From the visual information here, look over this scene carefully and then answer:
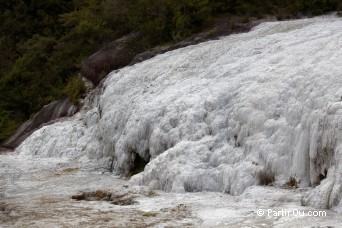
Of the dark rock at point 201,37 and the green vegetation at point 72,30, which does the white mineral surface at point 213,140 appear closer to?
the dark rock at point 201,37

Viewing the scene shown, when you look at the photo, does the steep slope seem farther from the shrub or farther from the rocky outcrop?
the shrub

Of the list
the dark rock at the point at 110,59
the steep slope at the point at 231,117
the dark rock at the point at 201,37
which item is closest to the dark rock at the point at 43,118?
the dark rock at the point at 110,59

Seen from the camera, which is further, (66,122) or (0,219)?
(66,122)

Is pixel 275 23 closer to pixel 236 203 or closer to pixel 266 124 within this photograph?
pixel 266 124

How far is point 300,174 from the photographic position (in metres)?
10.7

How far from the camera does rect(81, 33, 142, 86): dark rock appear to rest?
24062 mm

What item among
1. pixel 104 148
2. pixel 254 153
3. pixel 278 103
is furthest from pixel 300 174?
pixel 104 148

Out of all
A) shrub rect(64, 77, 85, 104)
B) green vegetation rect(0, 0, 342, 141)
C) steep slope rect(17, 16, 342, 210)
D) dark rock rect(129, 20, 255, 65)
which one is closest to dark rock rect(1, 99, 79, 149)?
shrub rect(64, 77, 85, 104)

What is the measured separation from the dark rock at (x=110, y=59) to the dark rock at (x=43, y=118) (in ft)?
5.96

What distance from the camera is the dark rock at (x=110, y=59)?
24062 mm

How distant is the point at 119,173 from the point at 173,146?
298cm

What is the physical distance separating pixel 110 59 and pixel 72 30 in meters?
10.0

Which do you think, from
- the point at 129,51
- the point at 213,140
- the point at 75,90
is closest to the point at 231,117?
the point at 213,140

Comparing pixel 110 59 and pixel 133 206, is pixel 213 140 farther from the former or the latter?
pixel 110 59
